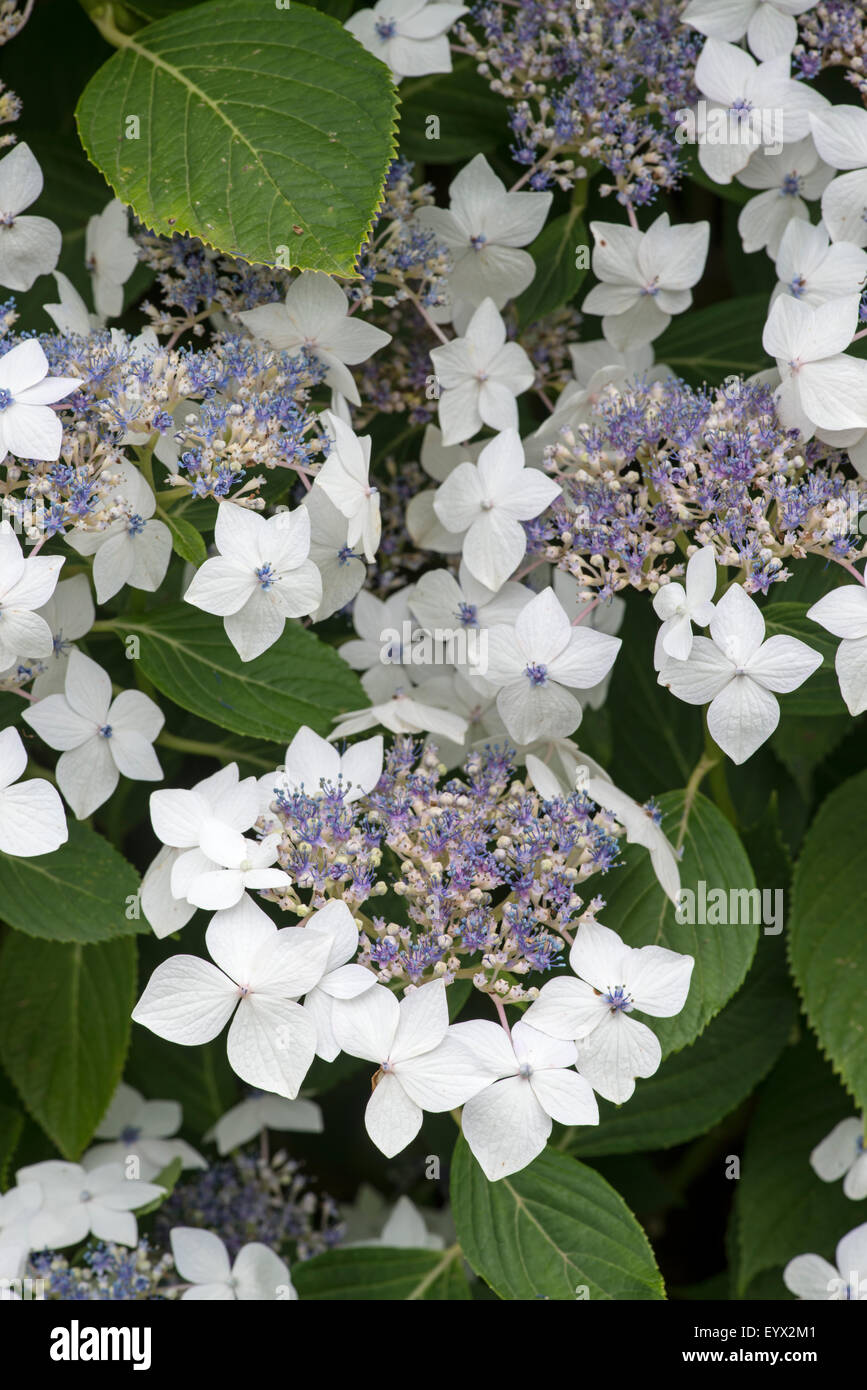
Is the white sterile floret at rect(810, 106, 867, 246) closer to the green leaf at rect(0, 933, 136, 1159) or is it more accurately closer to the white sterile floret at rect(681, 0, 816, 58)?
the white sterile floret at rect(681, 0, 816, 58)

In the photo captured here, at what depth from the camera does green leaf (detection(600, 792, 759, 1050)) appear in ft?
3.01

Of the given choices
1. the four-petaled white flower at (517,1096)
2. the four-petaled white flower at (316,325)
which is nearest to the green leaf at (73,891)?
the four-petaled white flower at (517,1096)

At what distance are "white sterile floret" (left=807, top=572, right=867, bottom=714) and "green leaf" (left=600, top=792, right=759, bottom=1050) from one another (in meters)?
0.21

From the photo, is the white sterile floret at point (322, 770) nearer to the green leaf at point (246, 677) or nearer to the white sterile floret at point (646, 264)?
the green leaf at point (246, 677)

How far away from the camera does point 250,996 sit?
2.51 feet

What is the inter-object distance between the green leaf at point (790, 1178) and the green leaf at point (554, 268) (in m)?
0.70

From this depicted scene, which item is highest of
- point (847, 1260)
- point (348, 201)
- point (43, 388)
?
point (348, 201)

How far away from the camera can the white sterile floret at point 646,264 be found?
1.03 m

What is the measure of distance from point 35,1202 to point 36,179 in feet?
2.69

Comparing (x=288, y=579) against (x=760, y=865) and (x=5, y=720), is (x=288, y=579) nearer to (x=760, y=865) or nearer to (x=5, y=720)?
(x=5, y=720)

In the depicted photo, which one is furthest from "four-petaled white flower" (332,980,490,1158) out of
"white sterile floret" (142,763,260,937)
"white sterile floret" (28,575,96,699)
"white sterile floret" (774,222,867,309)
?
"white sterile floret" (774,222,867,309)

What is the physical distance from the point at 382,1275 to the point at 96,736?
54 centimetres
